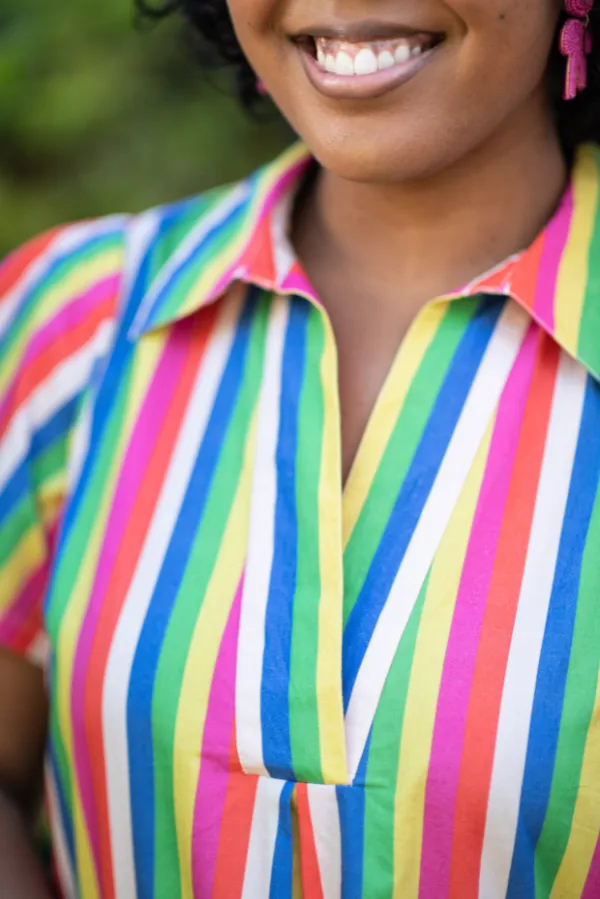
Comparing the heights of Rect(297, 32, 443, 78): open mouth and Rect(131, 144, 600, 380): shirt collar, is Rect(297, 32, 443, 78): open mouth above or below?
above

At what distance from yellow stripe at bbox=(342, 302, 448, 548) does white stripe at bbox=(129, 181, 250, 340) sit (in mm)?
352

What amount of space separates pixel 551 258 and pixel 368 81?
11.8 inches

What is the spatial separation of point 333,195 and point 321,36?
0.96 feet

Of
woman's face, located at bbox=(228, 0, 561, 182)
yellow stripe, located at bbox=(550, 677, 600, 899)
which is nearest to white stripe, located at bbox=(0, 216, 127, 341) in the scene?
woman's face, located at bbox=(228, 0, 561, 182)

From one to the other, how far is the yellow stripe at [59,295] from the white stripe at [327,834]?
27.8 inches

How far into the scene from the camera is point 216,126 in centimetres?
261

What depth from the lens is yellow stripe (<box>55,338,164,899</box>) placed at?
4.93ft

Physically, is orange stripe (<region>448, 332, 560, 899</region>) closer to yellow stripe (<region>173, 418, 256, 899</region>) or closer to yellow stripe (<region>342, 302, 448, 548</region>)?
yellow stripe (<region>342, 302, 448, 548</region>)

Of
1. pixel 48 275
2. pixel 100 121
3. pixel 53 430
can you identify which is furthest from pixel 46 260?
pixel 100 121

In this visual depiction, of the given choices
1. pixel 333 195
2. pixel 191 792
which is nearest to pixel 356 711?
pixel 191 792

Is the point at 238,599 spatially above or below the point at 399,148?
below

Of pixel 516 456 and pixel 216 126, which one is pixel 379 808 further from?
pixel 216 126

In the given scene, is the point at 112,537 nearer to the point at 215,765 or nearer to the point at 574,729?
the point at 215,765

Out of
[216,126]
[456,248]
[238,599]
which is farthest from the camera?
[216,126]
